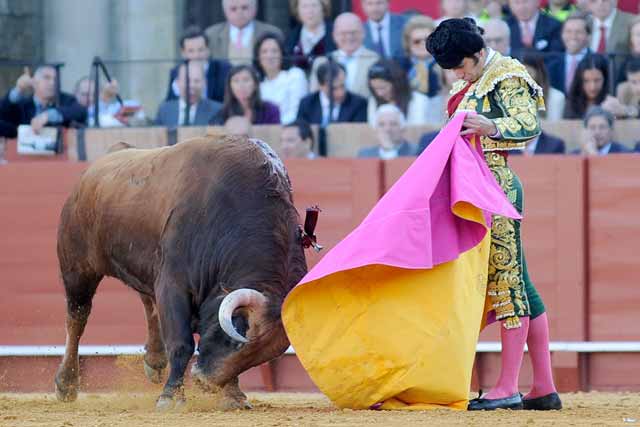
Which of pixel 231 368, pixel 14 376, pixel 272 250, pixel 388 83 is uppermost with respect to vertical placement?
pixel 388 83

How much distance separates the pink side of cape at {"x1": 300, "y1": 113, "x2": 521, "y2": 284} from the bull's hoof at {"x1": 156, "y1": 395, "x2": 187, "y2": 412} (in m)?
0.71

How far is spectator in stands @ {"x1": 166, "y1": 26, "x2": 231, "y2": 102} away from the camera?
9.03 meters

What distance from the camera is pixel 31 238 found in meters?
8.81

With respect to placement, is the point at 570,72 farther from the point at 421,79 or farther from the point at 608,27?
the point at 421,79

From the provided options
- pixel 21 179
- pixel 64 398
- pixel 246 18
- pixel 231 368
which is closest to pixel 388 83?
pixel 246 18

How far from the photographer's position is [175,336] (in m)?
5.79

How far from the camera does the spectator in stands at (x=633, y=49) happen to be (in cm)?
842

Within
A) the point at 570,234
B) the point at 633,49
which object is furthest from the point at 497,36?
the point at 570,234

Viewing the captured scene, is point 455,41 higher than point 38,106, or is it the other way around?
point 455,41

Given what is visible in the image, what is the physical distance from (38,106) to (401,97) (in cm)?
232

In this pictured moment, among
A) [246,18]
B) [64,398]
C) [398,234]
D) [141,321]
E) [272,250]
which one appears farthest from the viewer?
[246,18]

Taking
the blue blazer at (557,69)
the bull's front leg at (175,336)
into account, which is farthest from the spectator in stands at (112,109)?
the bull's front leg at (175,336)

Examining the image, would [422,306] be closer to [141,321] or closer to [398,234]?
[398,234]

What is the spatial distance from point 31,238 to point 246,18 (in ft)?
6.66
